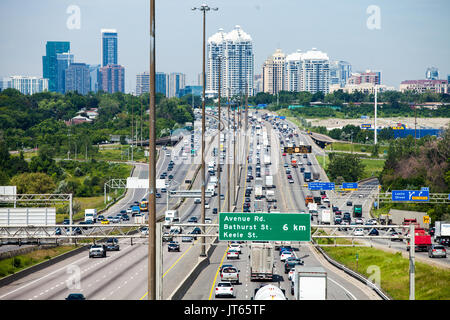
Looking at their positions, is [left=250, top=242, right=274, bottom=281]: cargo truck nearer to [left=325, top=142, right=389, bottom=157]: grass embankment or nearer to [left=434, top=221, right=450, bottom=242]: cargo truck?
[left=434, top=221, right=450, bottom=242]: cargo truck

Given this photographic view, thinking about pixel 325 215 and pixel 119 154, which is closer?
pixel 325 215

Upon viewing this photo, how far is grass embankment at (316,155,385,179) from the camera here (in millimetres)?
138000

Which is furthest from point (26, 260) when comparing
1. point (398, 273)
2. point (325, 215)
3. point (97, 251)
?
point (325, 215)

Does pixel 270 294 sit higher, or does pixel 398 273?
pixel 270 294

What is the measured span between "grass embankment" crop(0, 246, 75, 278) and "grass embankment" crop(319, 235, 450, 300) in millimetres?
26739

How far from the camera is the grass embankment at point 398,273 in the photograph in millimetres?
41875

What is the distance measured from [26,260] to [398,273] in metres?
29.9

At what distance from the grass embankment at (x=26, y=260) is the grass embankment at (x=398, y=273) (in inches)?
1053

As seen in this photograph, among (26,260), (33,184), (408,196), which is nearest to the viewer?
(26,260)

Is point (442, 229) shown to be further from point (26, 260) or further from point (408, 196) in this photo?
point (26, 260)

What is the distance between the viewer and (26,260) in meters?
55.6

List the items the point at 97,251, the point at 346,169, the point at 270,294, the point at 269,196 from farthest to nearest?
the point at 346,169, the point at 269,196, the point at 97,251, the point at 270,294
